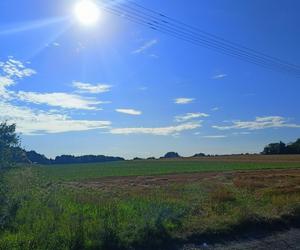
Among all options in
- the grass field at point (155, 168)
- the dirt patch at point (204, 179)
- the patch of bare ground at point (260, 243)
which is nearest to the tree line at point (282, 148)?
the grass field at point (155, 168)

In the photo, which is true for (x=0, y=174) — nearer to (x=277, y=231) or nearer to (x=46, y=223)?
(x=46, y=223)

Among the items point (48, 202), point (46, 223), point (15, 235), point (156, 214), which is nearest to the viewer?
point (15, 235)

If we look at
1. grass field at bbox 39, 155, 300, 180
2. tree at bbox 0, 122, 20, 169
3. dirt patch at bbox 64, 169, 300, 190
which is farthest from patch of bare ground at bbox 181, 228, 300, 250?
grass field at bbox 39, 155, 300, 180

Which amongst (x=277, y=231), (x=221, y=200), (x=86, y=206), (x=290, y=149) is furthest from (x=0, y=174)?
(x=290, y=149)

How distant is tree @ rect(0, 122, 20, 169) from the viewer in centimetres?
1088

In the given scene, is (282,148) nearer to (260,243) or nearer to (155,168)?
(155,168)

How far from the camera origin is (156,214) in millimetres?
12625

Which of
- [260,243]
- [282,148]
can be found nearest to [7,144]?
[260,243]

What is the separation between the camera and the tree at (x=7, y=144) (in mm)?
10883

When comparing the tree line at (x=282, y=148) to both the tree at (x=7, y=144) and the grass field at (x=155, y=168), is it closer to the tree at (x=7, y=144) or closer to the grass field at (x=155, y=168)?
the grass field at (x=155, y=168)

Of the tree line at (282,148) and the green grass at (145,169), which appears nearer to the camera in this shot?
the green grass at (145,169)

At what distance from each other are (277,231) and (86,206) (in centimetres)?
663

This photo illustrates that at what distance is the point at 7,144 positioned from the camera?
1130cm

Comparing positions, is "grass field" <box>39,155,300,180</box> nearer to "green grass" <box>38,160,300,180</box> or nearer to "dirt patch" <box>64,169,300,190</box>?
"green grass" <box>38,160,300,180</box>
